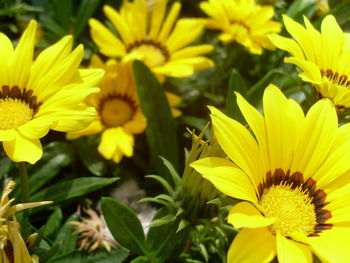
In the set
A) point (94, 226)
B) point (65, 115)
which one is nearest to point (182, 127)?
point (94, 226)

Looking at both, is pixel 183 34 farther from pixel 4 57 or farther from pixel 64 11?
pixel 4 57

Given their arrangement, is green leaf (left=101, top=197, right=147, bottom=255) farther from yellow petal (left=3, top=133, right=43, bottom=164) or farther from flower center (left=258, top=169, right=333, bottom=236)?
flower center (left=258, top=169, right=333, bottom=236)

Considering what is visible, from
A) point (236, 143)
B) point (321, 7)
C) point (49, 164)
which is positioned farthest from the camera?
point (321, 7)

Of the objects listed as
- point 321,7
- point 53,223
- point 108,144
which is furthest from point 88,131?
point 321,7

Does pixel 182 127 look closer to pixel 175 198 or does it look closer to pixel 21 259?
pixel 175 198

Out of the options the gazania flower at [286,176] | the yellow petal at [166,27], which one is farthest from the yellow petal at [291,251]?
the yellow petal at [166,27]
